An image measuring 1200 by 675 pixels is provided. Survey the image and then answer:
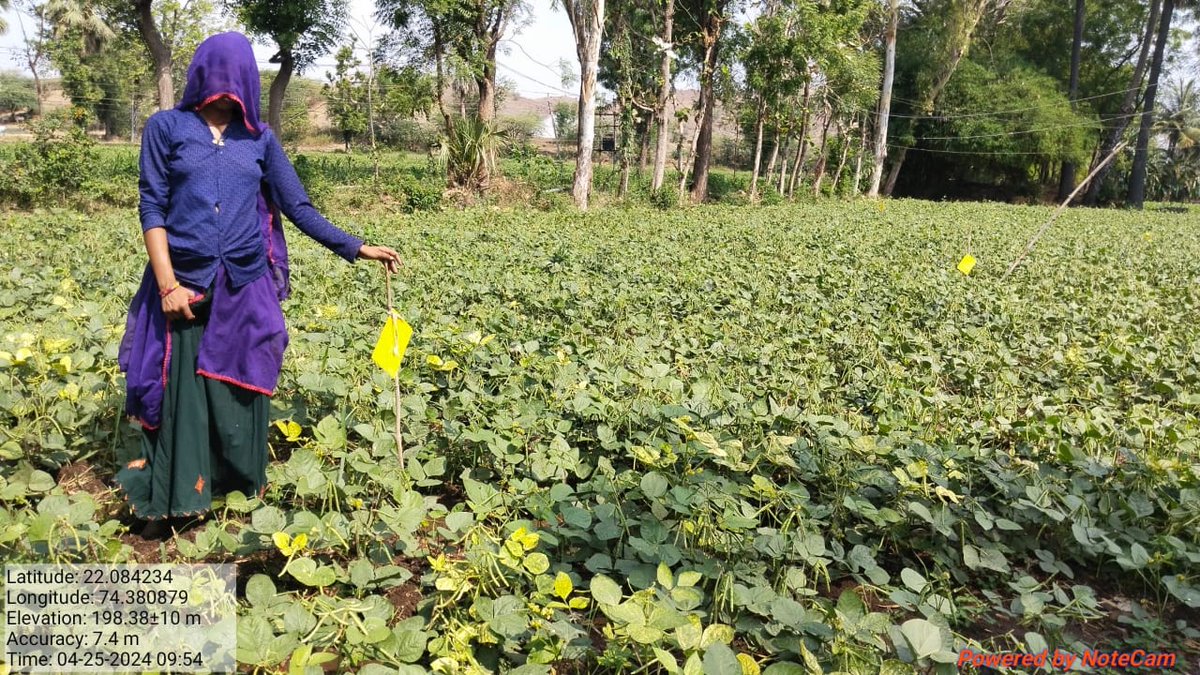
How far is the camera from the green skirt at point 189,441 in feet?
7.01

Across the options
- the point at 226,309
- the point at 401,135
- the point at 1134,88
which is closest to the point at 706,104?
the point at 226,309

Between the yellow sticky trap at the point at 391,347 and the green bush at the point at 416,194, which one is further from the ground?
the green bush at the point at 416,194

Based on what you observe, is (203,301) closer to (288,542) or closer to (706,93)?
(288,542)

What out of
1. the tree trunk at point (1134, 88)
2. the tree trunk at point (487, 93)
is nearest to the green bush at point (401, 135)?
the tree trunk at point (487, 93)

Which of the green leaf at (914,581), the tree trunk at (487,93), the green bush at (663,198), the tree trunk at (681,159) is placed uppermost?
the tree trunk at (487,93)

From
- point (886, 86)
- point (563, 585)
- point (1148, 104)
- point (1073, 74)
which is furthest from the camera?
point (1148, 104)

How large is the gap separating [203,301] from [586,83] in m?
12.3

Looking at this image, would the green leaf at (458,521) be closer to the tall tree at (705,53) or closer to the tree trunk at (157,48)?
the tree trunk at (157,48)

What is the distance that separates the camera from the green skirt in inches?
84.1

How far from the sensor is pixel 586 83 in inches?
532

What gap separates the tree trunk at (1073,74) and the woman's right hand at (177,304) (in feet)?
109

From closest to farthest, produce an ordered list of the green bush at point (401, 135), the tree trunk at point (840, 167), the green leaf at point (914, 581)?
the green leaf at point (914, 581)
the tree trunk at point (840, 167)
the green bush at point (401, 135)

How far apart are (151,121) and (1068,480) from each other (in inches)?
116

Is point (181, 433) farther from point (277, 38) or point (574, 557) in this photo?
point (277, 38)
